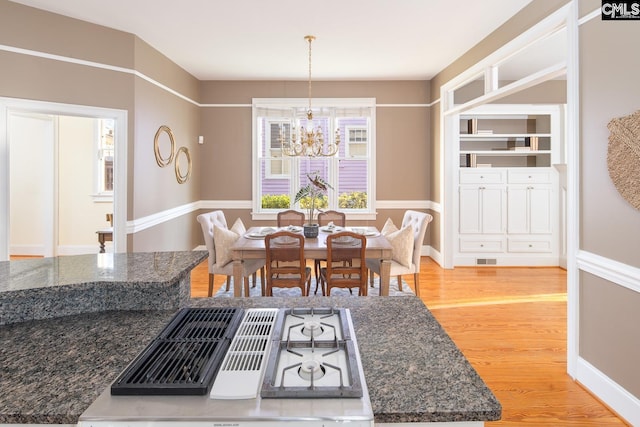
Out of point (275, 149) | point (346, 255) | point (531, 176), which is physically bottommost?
point (346, 255)

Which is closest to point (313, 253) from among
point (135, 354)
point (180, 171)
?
point (135, 354)

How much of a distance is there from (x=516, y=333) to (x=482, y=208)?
2805 mm

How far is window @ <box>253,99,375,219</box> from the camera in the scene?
6.73 meters

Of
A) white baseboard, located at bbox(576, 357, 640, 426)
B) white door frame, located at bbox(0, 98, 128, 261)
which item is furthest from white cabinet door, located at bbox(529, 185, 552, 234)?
white door frame, located at bbox(0, 98, 128, 261)

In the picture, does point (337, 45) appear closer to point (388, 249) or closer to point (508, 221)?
point (388, 249)

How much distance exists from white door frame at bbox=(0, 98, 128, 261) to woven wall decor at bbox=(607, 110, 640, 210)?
165 inches

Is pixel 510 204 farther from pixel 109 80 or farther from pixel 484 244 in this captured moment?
pixel 109 80

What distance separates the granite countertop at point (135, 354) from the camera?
89cm

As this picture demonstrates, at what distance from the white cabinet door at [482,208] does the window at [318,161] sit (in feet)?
4.80

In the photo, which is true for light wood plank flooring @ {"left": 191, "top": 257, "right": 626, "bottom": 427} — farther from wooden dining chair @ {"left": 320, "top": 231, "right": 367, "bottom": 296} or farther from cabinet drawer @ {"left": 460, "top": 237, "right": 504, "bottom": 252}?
wooden dining chair @ {"left": 320, "top": 231, "right": 367, "bottom": 296}

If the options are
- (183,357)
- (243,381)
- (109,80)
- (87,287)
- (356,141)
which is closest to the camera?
(243,381)

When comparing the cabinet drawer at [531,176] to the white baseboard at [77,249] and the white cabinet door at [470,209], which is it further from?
the white baseboard at [77,249]

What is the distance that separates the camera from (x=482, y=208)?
6043mm

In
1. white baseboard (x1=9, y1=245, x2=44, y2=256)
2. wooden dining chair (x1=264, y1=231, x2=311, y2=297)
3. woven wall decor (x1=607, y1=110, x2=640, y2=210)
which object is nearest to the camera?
woven wall decor (x1=607, y1=110, x2=640, y2=210)
